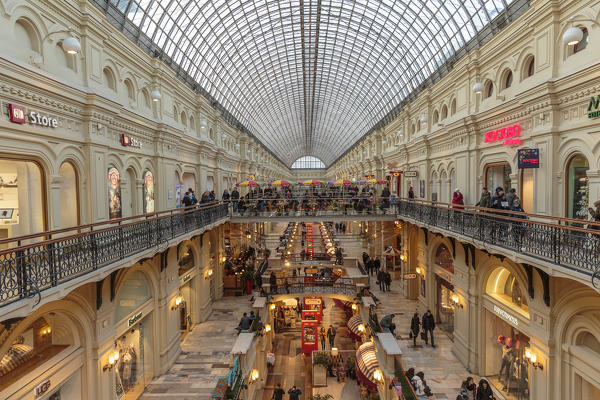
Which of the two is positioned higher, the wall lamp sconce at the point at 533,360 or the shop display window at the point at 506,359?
the wall lamp sconce at the point at 533,360

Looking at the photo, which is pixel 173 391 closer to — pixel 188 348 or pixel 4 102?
pixel 188 348

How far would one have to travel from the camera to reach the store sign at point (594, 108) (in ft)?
25.6

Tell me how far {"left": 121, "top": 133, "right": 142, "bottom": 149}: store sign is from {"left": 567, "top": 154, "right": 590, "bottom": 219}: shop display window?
44.1 feet

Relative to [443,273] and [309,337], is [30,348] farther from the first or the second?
[309,337]

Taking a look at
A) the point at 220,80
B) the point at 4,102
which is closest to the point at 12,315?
the point at 4,102

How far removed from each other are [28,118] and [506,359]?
15.8 m

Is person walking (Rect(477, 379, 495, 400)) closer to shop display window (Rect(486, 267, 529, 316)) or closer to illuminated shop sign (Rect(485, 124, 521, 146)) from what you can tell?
shop display window (Rect(486, 267, 529, 316))

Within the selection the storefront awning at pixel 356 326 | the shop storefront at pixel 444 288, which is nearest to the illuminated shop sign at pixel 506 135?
the shop storefront at pixel 444 288

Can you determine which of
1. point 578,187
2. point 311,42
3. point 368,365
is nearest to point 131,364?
point 368,365

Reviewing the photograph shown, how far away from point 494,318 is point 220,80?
2518 cm

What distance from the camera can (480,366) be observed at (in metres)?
12.7

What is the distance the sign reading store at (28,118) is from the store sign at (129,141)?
3.16 m

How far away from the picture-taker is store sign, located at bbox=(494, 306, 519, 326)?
35.2ft

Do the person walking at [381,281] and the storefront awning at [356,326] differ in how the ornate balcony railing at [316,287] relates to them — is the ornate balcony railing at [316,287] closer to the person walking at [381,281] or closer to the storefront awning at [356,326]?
the storefront awning at [356,326]
